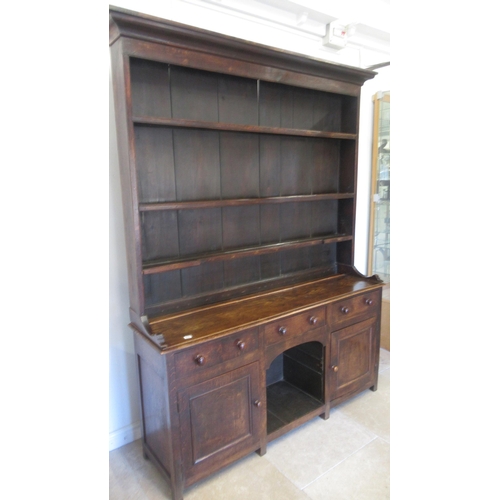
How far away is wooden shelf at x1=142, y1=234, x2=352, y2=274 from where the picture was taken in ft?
5.76

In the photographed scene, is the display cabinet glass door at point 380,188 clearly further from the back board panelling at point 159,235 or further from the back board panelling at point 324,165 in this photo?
the back board panelling at point 159,235

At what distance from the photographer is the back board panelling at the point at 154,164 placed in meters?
1.78

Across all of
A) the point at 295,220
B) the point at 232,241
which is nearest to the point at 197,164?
the point at 232,241

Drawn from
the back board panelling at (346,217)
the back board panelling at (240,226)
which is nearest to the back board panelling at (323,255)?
the back board panelling at (346,217)

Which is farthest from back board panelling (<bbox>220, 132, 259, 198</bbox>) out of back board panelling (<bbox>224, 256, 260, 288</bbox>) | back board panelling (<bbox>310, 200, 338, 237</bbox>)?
back board panelling (<bbox>310, 200, 338, 237</bbox>)

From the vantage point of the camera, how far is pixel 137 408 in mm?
2160

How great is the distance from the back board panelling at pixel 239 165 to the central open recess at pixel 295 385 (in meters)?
1.06

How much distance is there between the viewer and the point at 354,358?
239 cm

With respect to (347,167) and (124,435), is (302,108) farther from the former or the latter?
(124,435)

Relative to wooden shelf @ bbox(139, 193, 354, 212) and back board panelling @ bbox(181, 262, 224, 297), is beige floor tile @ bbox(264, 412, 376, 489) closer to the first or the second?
back board panelling @ bbox(181, 262, 224, 297)

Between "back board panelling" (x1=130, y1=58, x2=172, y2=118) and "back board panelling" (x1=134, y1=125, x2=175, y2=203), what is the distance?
9 centimetres
